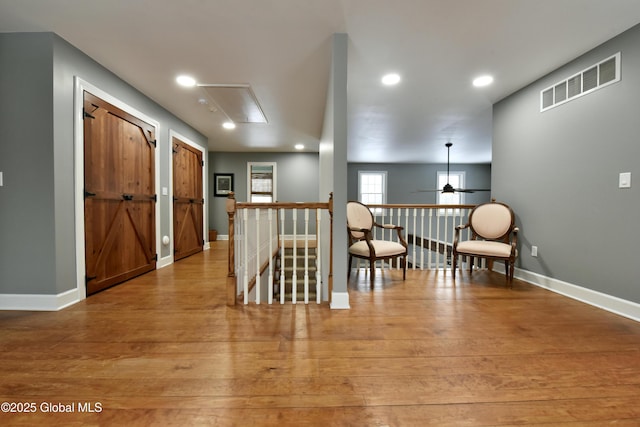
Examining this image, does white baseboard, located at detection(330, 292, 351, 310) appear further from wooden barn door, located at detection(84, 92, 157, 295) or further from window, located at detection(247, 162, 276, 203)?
window, located at detection(247, 162, 276, 203)

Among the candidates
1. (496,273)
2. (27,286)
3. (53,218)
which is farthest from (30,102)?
(496,273)

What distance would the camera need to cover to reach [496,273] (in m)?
3.53

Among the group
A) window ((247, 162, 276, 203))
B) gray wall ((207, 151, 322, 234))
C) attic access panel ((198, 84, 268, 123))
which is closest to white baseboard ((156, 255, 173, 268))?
attic access panel ((198, 84, 268, 123))

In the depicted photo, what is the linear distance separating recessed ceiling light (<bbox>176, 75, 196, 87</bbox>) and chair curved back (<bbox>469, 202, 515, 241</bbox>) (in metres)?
4.09

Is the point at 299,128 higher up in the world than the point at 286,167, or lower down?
higher up

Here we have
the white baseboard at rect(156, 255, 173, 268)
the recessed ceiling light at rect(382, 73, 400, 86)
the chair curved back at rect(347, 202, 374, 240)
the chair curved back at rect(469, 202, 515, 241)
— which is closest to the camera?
the recessed ceiling light at rect(382, 73, 400, 86)

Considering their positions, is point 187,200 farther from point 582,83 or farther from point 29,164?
point 582,83

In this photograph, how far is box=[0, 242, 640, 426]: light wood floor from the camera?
115 centimetres

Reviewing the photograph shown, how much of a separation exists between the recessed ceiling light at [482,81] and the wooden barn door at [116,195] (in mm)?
4302

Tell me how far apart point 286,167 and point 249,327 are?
546 cm

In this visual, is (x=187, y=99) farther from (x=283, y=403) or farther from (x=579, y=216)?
(x=579, y=216)

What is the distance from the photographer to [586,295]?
98.1 inches

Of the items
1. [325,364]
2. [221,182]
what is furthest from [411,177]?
[325,364]

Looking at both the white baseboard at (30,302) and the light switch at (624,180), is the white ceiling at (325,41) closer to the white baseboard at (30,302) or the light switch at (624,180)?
the light switch at (624,180)
